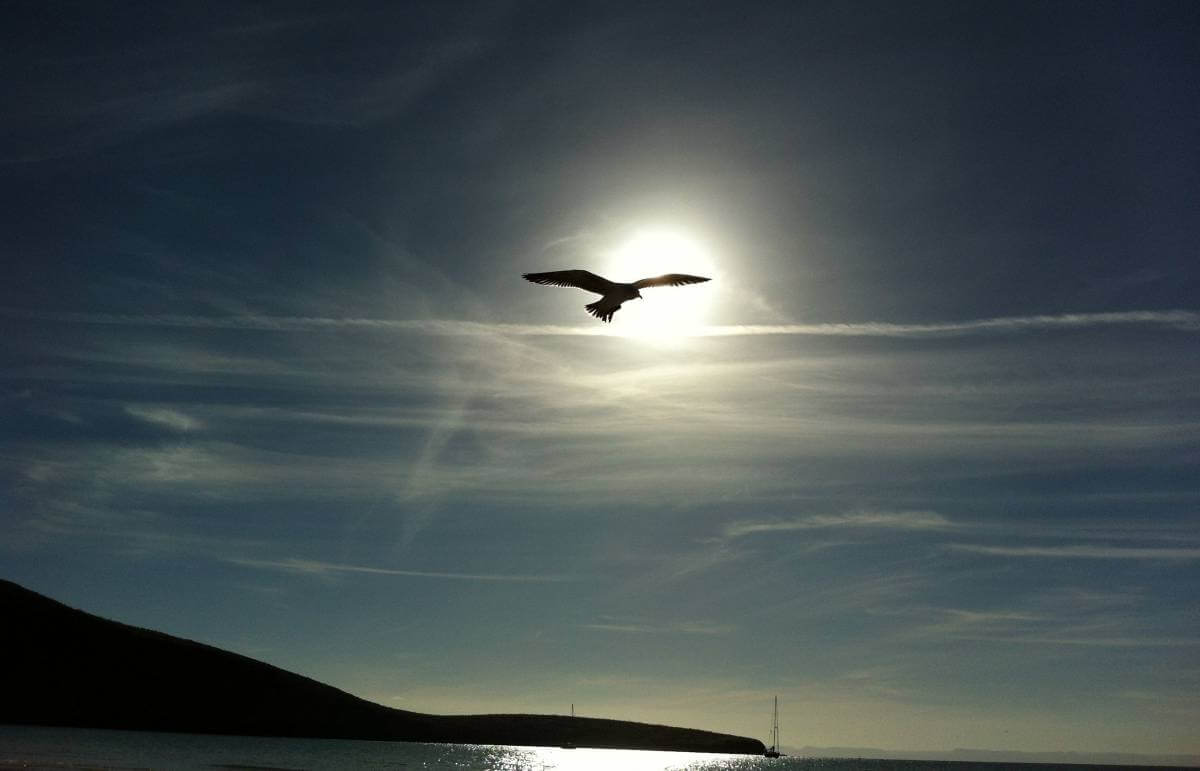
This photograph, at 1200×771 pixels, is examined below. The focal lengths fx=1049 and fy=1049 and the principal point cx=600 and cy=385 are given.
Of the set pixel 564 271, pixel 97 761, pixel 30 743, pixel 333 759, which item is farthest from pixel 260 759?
pixel 564 271

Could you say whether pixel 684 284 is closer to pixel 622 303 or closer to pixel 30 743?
pixel 622 303

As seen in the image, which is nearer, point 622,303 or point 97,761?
point 622,303

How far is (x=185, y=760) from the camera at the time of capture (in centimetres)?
12975

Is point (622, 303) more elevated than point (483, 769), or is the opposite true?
point (622, 303)

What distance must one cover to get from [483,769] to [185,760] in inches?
2029

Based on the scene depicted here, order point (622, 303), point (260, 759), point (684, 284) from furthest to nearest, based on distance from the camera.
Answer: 1. point (260, 759)
2. point (684, 284)
3. point (622, 303)

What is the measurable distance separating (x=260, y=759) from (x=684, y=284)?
424 ft

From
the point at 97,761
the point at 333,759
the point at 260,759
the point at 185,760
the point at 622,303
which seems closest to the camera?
the point at 622,303

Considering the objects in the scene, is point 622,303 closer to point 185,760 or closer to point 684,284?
point 684,284

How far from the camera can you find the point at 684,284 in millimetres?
43469

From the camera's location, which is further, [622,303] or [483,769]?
[483,769]

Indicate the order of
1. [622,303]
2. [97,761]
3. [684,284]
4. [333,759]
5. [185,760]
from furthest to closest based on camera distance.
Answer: [333,759], [185,760], [97,761], [684,284], [622,303]

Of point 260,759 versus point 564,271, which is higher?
point 564,271

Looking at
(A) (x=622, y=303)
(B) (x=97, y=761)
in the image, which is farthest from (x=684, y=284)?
(B) (x=97, y=761)
